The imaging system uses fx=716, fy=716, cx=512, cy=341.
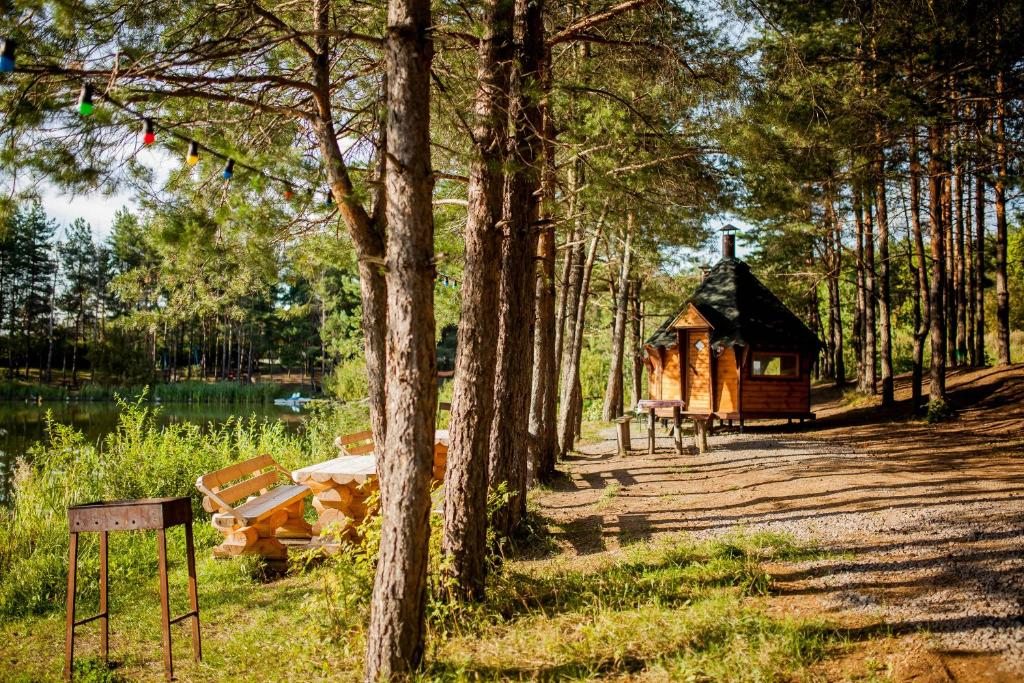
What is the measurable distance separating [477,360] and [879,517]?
4.41m

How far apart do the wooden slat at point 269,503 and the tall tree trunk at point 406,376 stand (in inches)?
130

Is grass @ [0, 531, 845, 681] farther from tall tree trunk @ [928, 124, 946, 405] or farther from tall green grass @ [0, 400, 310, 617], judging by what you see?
tall tree trunk @ [928, 124, 946, 405]

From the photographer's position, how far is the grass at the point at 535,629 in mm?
4195

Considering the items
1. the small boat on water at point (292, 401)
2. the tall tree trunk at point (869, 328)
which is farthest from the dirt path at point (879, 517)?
the small boat on water at point (292, 401)

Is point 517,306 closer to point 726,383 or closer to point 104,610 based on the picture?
point 104,610

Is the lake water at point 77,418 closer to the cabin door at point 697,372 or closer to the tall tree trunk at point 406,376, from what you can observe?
the cabin door at point 697,372

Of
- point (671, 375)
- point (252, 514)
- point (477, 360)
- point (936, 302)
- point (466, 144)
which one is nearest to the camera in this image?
point (477, 360)

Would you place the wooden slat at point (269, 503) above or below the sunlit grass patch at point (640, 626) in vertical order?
above

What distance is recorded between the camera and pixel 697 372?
18953mm

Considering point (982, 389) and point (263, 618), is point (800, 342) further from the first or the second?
point (263, 618)

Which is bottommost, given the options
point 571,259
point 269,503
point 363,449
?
point 269,503

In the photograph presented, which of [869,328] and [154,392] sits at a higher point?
[869,328]

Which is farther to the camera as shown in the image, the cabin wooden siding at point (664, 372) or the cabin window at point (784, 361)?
the cabin wooden siding at point (664, 372)

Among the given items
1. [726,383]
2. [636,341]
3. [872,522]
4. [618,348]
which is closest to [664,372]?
[618,348]
